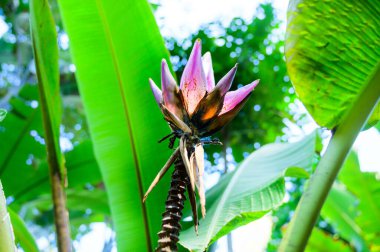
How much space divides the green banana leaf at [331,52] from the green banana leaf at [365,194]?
661 mm

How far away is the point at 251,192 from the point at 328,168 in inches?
5.0

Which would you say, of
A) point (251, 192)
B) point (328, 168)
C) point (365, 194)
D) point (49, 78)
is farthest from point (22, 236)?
point (365, 194)

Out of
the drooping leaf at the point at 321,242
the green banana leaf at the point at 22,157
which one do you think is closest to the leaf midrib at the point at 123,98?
the green banana leaf at the point at 22,157

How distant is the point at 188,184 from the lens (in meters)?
0.39

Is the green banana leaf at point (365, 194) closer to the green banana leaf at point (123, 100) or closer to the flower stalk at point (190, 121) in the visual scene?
the green banana leaf at point (123, 100)

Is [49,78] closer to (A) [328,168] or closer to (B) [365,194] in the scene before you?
(A) [328,168]

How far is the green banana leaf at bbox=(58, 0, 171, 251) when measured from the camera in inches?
27.5

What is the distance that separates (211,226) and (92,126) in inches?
11.0

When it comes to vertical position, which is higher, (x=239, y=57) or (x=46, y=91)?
(x=239, y=57)

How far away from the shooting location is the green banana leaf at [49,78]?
0.73m

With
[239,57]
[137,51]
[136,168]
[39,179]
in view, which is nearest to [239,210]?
[136,168]

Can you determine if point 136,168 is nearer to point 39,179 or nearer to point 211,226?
point 211,226

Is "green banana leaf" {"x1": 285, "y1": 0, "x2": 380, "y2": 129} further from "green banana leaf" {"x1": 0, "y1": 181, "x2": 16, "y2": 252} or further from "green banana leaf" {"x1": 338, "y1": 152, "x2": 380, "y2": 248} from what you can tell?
"green banana leaf" {"x1": 338, "y1": 152, "x2": 380, "y2": 248}

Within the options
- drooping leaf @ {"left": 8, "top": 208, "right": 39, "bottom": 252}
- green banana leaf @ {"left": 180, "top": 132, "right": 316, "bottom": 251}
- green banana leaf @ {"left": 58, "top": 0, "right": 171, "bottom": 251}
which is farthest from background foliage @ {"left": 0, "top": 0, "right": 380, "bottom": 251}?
drooping leaf @ {"left": 8, "top": 208, "right": 39, "bottom": 252}
